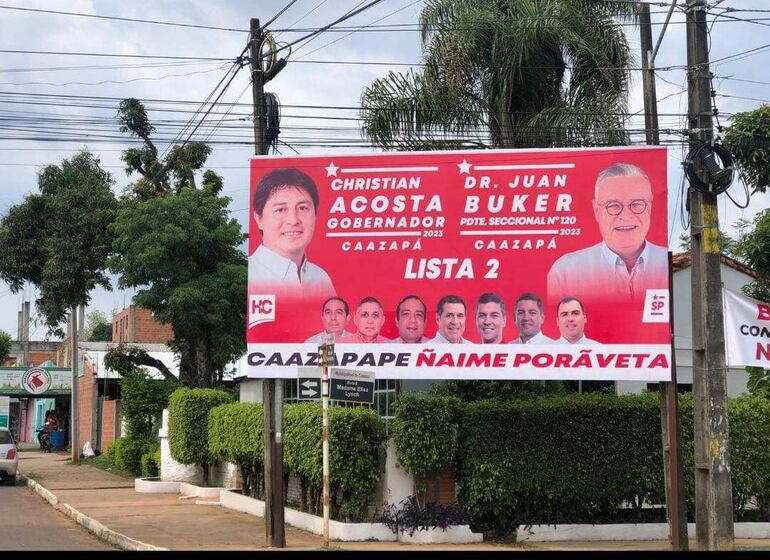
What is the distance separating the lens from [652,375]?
1570cm

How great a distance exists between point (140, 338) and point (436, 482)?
1588 inches

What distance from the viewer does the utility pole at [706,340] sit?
45.7ft

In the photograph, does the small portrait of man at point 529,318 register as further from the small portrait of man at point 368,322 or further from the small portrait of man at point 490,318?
the small portrait of man at point 368,322

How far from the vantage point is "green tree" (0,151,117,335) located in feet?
113

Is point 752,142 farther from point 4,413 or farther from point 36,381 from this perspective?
point 4,413

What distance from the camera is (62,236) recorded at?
3459 cm

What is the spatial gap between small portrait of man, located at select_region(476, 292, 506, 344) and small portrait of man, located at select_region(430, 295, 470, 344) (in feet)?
0.88

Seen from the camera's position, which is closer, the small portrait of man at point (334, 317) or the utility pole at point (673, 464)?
the utility pole at point (673, 464)

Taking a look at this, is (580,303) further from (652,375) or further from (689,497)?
(689,497)

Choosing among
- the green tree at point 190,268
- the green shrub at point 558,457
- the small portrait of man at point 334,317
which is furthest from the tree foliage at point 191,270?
the green shrub at point 558,457

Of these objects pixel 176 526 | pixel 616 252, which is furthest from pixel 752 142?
pixel 176 526

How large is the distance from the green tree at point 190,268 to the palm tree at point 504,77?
27.8ft

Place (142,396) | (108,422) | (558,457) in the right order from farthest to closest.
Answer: (108,422), (142,396), (558,457)

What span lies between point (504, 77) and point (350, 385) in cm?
865
